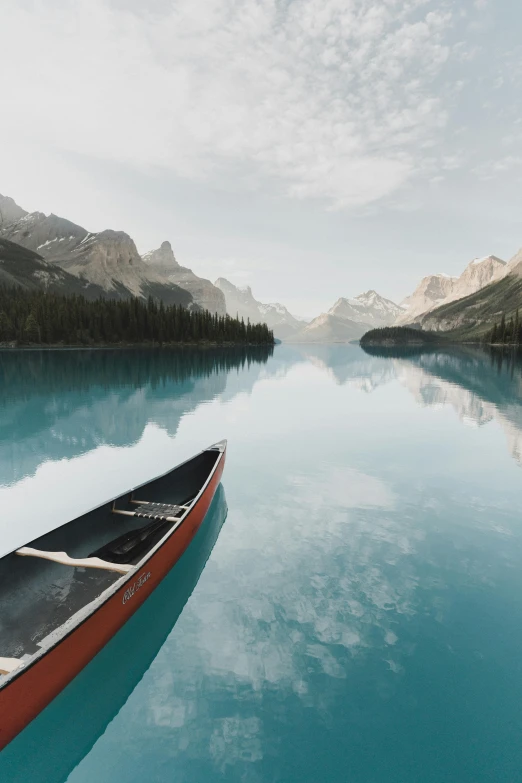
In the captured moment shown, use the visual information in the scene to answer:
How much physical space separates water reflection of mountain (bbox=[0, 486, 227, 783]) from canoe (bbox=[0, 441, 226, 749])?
0.56 metres

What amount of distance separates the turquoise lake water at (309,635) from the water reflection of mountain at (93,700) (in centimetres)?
3

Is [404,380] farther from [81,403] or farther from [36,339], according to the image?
[36,339]

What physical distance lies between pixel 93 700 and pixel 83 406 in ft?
127

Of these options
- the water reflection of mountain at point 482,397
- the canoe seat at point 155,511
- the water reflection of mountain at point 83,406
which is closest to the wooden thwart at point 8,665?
the canoe seat at point 155,511

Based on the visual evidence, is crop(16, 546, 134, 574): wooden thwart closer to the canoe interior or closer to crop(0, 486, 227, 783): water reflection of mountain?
the canoe interior

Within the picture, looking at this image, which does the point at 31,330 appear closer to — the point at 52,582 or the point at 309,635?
the point at 52,582

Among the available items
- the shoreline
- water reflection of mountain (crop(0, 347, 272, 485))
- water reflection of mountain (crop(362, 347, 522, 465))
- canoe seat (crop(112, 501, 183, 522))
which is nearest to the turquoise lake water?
canoe seat (crop(112, 501, 183, 522))

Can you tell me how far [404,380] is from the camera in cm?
8412

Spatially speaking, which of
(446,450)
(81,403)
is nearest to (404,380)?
(446,450)

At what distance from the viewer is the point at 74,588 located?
35.1 ft

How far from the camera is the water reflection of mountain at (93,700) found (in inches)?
298

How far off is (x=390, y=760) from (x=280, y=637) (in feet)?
12.0

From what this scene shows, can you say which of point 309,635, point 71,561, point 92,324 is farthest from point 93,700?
point 92,324

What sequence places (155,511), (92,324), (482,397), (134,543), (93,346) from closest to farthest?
(134,543) < (155,511) < (482,397) < (93,346) < (92,324)
